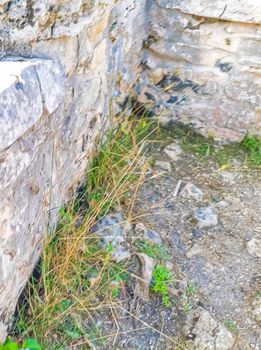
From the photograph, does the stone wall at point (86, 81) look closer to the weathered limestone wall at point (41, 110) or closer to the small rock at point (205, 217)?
the weathered limestone wall at point (41, 110)

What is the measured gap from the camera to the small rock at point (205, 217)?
7.60 feet

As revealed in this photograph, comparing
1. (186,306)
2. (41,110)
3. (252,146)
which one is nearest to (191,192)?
(252,146)

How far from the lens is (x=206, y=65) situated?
267 cm

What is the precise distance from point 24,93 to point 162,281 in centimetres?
97

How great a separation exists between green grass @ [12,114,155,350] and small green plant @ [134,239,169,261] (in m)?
0.11

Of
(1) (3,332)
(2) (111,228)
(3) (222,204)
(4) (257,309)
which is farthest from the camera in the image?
(3) (222,204)

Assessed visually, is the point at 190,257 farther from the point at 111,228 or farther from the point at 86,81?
the point at 86,81

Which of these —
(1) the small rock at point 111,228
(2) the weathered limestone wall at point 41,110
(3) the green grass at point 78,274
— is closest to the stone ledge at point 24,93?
(2) the weathered limestone wall at point 41,110

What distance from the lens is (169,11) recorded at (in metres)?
2.60

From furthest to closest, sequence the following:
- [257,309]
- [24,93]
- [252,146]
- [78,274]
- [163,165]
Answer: [252,146] < [163,165] < [257,309] < [78,274] < [24,93]

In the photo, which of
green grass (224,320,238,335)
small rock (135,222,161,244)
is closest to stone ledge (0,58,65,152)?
small rock (135,222,161,244)

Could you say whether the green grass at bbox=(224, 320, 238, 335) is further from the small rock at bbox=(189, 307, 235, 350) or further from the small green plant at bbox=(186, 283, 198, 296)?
the small green plant at bbox=(186, 283, 198, 296)

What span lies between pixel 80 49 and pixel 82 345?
102 centimetres

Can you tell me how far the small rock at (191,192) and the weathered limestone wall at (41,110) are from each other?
1.68 feet
